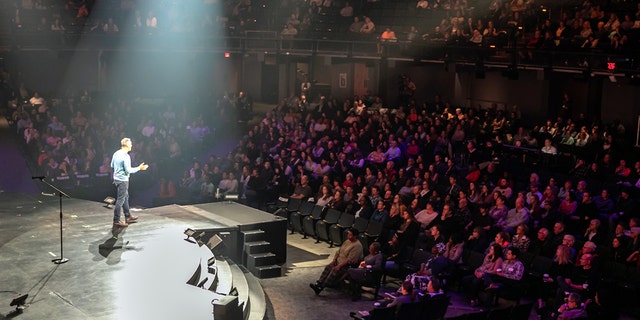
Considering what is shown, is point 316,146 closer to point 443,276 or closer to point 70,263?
point 443,276

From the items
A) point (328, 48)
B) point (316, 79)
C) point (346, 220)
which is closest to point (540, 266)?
point (346, 220)

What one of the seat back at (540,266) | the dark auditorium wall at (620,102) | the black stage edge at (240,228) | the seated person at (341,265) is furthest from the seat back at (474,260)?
the dark auditorium wall at (620,102)

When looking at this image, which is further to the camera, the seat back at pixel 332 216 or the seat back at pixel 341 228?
the seat back at pixel 332 216

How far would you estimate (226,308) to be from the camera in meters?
8.80

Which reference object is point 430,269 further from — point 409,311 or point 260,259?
point 260,259

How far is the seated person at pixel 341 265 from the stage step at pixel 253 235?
1438 millimetres

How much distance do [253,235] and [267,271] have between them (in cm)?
69

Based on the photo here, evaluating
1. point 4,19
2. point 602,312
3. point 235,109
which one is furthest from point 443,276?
point 4,19

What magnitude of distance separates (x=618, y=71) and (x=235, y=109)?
11.8 meters

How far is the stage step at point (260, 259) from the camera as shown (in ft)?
43.4

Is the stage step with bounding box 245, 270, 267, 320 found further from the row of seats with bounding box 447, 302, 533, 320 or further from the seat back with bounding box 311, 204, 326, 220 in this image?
the seat back with bounding box 311, 204, 326, 220

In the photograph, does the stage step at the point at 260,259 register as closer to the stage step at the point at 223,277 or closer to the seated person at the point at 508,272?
the stage step at the point at 223,277

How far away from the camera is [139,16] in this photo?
82.6 ft

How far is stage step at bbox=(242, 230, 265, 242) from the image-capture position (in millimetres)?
13438
